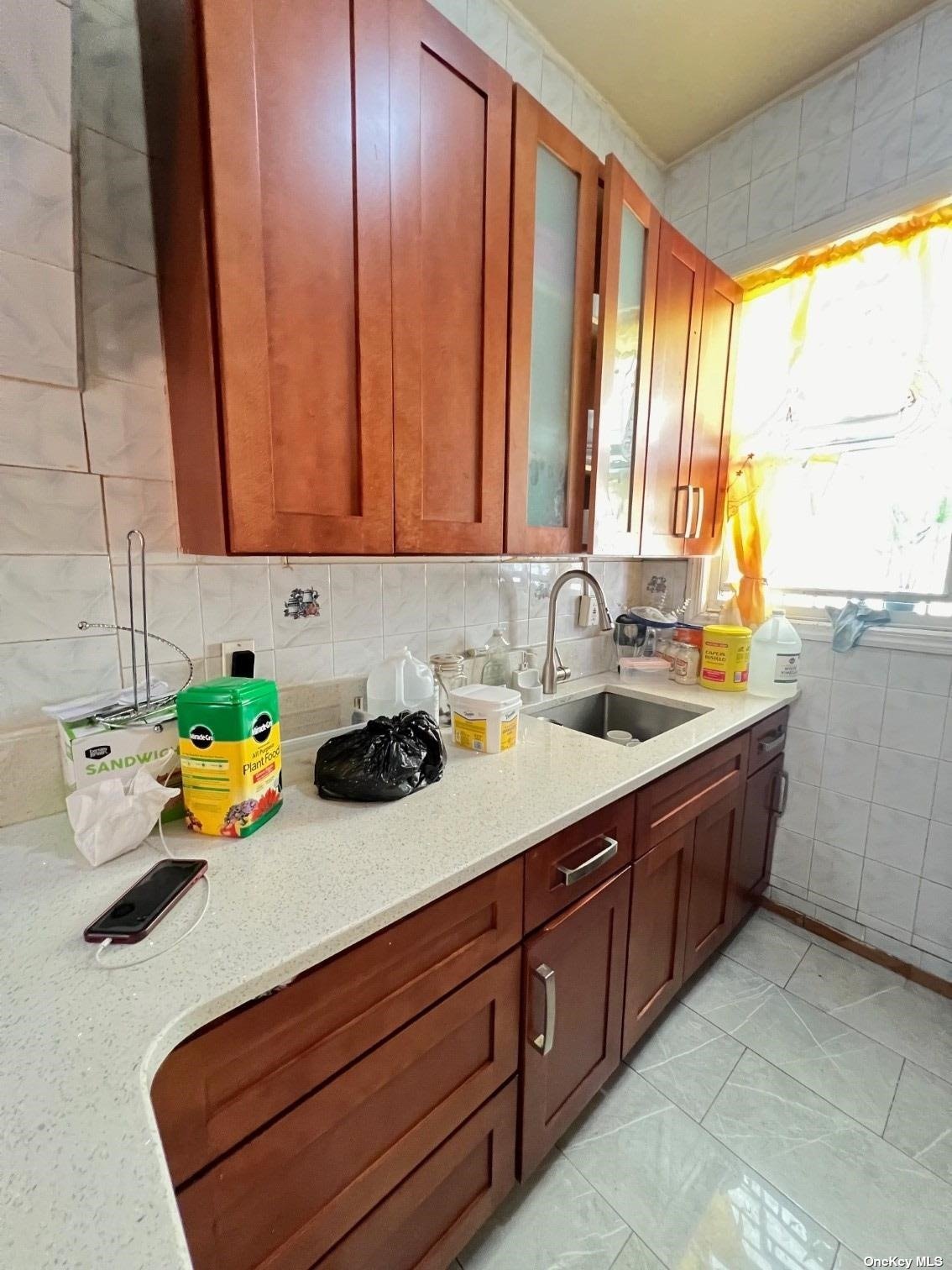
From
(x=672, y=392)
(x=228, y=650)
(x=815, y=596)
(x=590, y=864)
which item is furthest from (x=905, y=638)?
(x=228, y=650)

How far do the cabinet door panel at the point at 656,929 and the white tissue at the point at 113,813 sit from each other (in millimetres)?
924

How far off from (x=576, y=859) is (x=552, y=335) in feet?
3.69

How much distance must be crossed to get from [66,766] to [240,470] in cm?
53

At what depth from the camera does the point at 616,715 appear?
1.71m

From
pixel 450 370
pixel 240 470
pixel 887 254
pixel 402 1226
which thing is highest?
pixel 887 254

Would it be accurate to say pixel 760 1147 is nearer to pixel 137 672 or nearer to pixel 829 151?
pixel 137 672

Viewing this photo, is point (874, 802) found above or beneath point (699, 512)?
beneath

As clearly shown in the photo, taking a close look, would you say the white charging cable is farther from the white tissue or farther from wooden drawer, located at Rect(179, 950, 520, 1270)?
wooden drawer, located at Rect(179, 950, 520, 1270)

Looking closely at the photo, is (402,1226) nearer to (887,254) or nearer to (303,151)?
(303,151)

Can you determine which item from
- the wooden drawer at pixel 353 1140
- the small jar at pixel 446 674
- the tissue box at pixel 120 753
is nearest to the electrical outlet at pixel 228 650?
the tissue box at pixel 120 753

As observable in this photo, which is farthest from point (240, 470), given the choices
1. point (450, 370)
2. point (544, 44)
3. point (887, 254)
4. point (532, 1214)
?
point (887, 254)

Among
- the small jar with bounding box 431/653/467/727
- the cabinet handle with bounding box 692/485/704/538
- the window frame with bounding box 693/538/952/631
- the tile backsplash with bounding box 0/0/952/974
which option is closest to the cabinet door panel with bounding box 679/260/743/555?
the cabinet handle with bounding box 692/485/704/538

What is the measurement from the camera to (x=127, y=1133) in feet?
1.28

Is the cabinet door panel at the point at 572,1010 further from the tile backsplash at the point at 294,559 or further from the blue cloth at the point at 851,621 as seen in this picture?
the blue cloth at the point at 851,621
